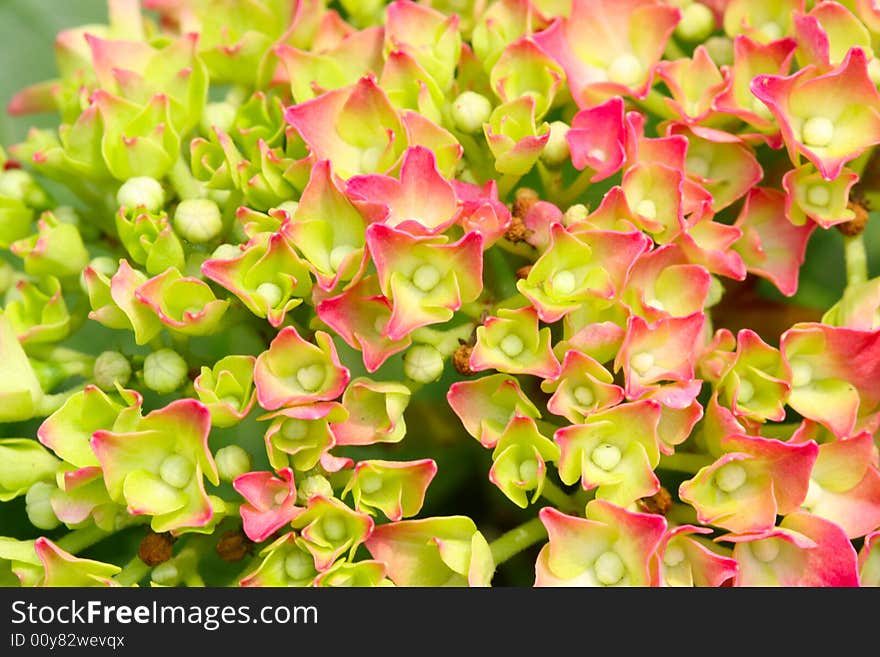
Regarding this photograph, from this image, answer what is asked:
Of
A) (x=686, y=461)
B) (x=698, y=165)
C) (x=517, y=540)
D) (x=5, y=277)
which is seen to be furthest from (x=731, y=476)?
(x=5, y=277)

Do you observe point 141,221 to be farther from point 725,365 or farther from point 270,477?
point 725,365

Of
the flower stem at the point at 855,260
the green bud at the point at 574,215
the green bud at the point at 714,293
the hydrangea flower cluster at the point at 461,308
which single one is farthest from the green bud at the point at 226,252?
the flower stem at the point at 855,260

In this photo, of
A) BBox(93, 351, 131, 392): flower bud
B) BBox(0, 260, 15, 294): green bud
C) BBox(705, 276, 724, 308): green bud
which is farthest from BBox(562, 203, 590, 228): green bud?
BBox(0, 260, 15, 294): green bud

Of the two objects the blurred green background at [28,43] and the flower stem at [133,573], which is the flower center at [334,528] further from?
the blurred green background at [28,43]

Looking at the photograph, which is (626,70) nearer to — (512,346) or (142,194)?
(512,346)
